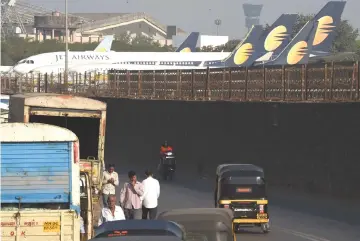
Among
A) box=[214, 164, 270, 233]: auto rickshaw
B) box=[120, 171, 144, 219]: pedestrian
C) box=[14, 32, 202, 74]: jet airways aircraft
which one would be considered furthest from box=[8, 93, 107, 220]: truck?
box=[14, 32, 202, 74]: jet airways aircraft

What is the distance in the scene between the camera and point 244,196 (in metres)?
23.7

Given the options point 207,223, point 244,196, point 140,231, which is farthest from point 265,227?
point 140,231

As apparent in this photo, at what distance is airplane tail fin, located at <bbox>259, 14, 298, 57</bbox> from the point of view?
317 ft

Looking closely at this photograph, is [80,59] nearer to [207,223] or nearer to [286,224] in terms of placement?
[286,224]

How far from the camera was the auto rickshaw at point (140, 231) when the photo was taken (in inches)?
403

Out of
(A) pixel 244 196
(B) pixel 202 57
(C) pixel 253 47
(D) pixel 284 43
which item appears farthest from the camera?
(D) pixel 284 43

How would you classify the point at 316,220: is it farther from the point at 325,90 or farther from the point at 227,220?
the point at 227,220

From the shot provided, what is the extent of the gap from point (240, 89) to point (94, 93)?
17371mm

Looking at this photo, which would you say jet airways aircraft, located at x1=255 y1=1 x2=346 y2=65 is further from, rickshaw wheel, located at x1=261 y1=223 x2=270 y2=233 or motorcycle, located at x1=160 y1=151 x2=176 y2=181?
rickshaw wheel, located at x1=261 y1=223 x2=270 y2=233

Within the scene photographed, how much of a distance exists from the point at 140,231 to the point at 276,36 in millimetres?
87505

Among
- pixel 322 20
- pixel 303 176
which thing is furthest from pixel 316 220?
pixel 322 20

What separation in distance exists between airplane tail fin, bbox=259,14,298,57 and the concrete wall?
4885cm

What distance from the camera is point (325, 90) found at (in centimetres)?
3322

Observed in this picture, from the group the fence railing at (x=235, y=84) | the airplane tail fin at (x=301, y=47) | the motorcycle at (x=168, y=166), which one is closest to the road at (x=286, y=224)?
the motorcycle at (x=168, y=166)
